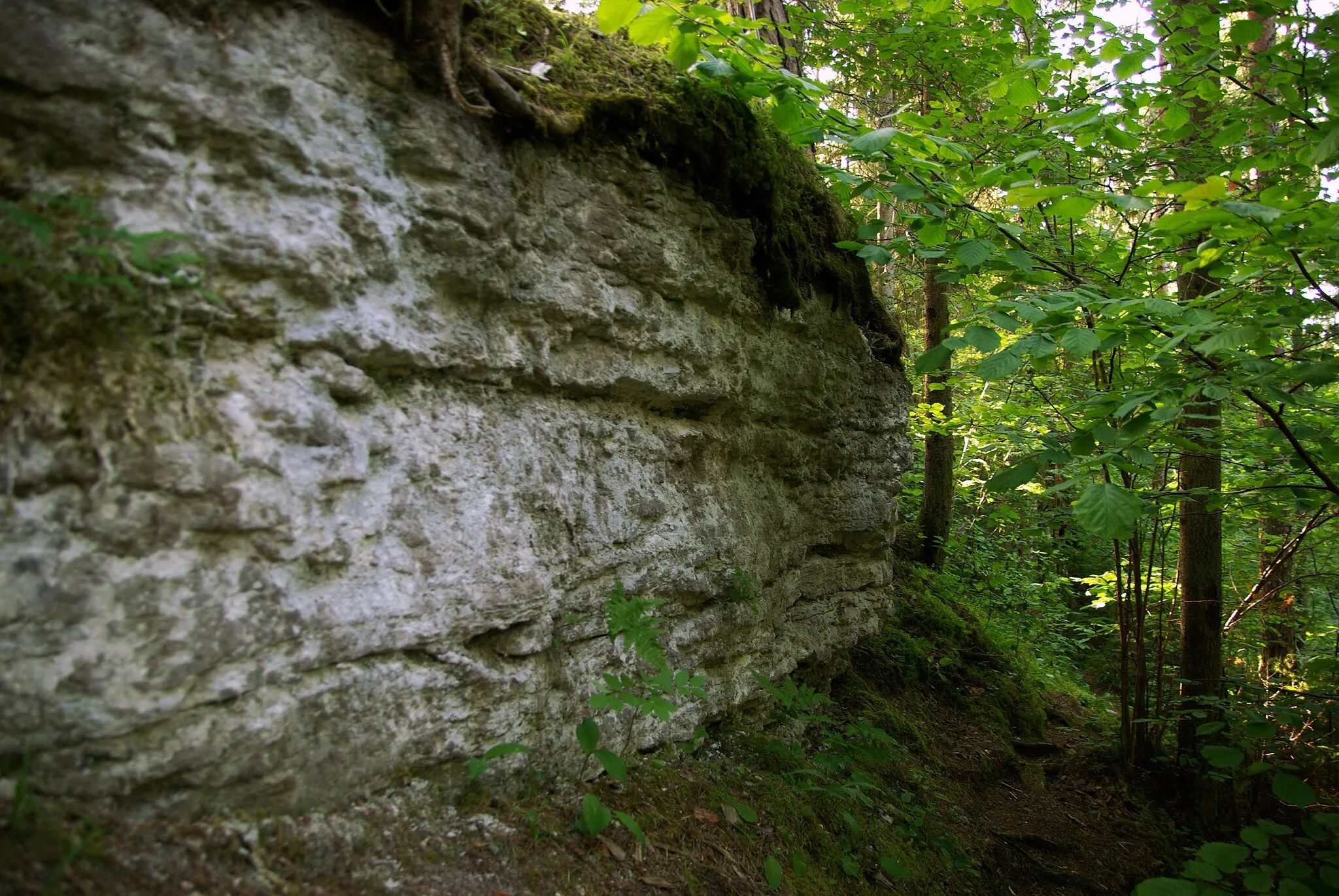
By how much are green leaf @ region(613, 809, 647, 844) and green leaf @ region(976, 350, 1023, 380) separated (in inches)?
89.2

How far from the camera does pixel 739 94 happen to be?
388cm

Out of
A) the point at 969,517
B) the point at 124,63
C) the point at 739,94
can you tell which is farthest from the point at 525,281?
the point at 969,517

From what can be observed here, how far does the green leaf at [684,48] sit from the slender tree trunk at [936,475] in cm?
710

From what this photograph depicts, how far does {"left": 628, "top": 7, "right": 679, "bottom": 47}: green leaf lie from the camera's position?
306cm

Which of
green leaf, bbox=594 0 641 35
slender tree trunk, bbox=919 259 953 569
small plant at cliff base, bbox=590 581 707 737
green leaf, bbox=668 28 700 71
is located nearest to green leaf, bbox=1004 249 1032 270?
green leaf, bbox=668 28 700 71

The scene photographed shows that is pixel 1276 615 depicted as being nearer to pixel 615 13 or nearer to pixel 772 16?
pixel 772 16

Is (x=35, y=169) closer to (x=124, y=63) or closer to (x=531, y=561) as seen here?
(x=124, y=63)

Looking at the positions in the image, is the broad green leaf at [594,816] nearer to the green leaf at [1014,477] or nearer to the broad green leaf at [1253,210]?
the green leaf at [1014,477]

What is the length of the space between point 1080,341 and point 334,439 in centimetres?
294

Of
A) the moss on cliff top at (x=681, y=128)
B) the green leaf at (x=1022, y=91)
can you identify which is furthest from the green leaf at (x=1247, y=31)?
A: the moss on cliff top at (x=681, y=128)

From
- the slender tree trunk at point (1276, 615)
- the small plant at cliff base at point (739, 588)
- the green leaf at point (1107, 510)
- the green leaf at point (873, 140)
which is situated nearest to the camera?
the green leaf at point (1107, 510)

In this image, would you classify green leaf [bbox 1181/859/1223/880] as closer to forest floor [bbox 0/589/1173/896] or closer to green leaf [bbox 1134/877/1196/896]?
green leaf [bbox 1134/877/1196/896]

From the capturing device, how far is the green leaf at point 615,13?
2930mm

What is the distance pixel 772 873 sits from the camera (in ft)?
10.4
